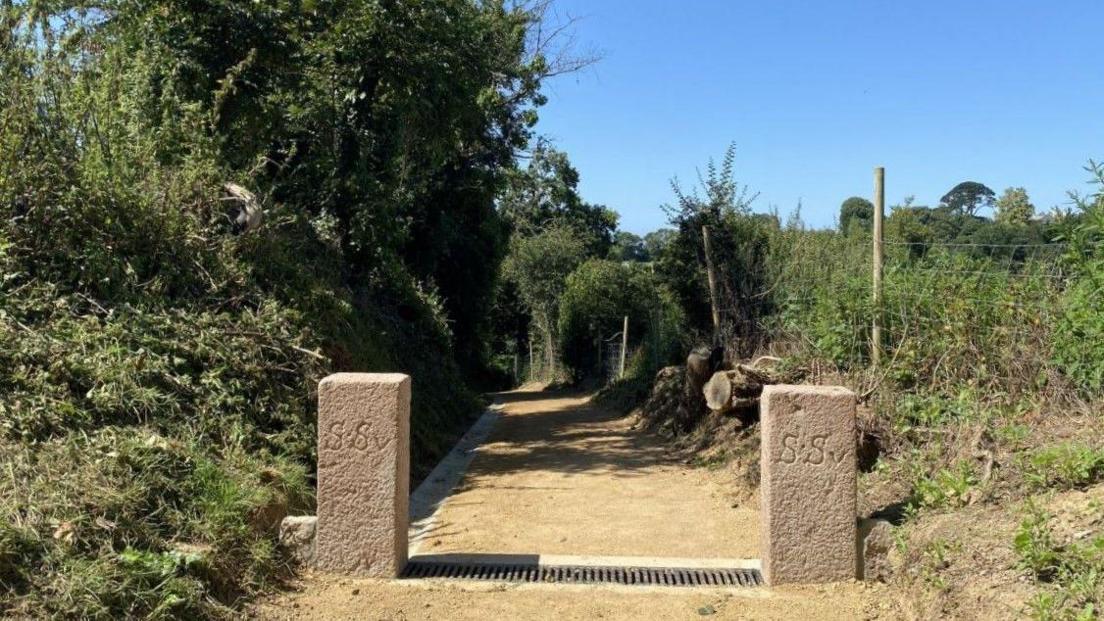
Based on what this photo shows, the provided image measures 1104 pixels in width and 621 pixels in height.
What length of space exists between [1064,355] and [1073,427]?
688 mm

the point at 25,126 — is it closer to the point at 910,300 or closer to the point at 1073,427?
the point at 910,300

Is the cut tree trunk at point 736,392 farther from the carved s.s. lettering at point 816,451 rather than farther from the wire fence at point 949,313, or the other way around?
the carved s.s. lettering at point 816,451

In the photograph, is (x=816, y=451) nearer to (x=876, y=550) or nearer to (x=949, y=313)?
(x=876, y=550)

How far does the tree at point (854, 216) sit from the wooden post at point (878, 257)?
229 centimetres

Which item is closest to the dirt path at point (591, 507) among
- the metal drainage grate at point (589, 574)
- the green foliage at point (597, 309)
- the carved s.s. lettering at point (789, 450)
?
the metal drainage grate at point (589, 574)

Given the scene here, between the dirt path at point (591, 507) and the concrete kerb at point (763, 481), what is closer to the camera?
the concrete kerb at point (763, 481)

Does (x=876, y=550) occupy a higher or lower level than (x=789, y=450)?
lower

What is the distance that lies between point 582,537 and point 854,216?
22.0ft

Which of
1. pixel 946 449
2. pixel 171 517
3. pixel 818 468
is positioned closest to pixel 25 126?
pixel 171 517

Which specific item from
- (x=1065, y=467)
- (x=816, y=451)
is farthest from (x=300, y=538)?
(x=1065, y=467)

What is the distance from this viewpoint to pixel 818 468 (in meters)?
4.42

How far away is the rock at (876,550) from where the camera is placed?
444 centimetres

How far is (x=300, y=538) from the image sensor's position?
4676 mm

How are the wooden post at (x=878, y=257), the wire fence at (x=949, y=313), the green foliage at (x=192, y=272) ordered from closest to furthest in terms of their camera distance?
1. the green foliage at (x=192, y=272)
2. the wire fence at (x=949, y=313)
3. the wooden post at (x=878, y=257)
